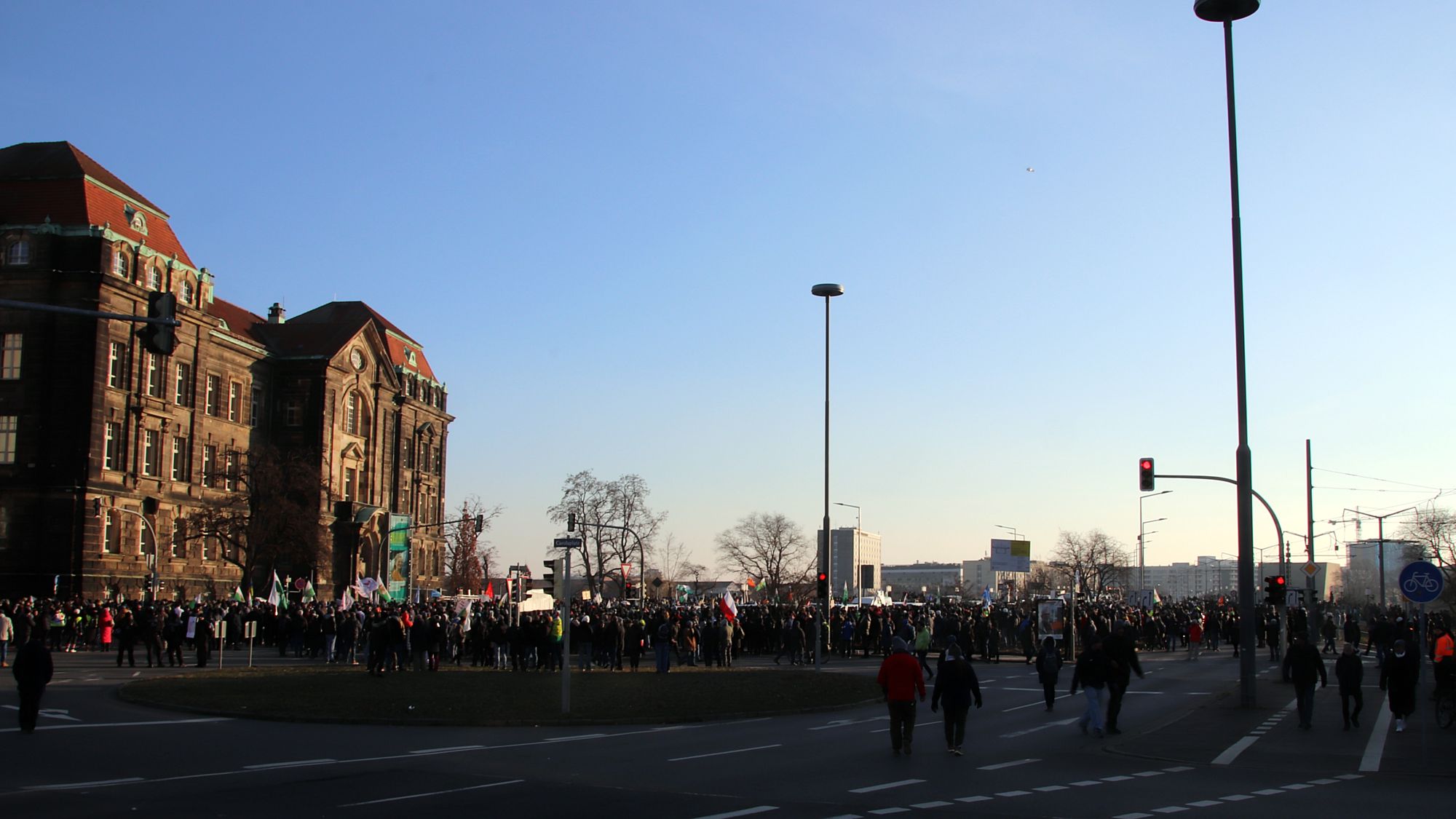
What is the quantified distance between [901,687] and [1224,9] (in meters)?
14.3

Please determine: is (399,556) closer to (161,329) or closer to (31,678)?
(31,678)

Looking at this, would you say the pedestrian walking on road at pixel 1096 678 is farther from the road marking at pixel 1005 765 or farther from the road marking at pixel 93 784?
the road marking at pixel 93 784

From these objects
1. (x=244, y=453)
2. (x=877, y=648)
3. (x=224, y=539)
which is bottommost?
(x=877, y=648)

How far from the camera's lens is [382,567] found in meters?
83.1

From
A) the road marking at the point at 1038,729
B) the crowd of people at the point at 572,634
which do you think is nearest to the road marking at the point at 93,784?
the crowd of people at the point at 572,634

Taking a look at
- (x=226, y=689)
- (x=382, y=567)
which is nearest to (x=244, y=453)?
(x=382, y=567)

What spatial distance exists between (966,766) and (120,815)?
9549 mm

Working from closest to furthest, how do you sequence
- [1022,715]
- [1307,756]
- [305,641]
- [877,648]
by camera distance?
[1307,756] → [1022,715] → [305,641] → [877,648]

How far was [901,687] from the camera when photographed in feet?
53.7

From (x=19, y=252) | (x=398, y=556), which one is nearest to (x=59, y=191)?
(x=19, y=252)

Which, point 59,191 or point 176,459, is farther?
point 176,459

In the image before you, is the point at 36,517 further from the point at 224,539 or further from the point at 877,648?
the point at 877,648

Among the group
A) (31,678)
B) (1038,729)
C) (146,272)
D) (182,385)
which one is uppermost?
(146,272)

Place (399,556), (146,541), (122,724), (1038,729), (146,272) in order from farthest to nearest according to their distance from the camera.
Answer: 1. (399,556)
2. (146,541)
3. (146,272)
4. (1038,729)
5. (122,724)
